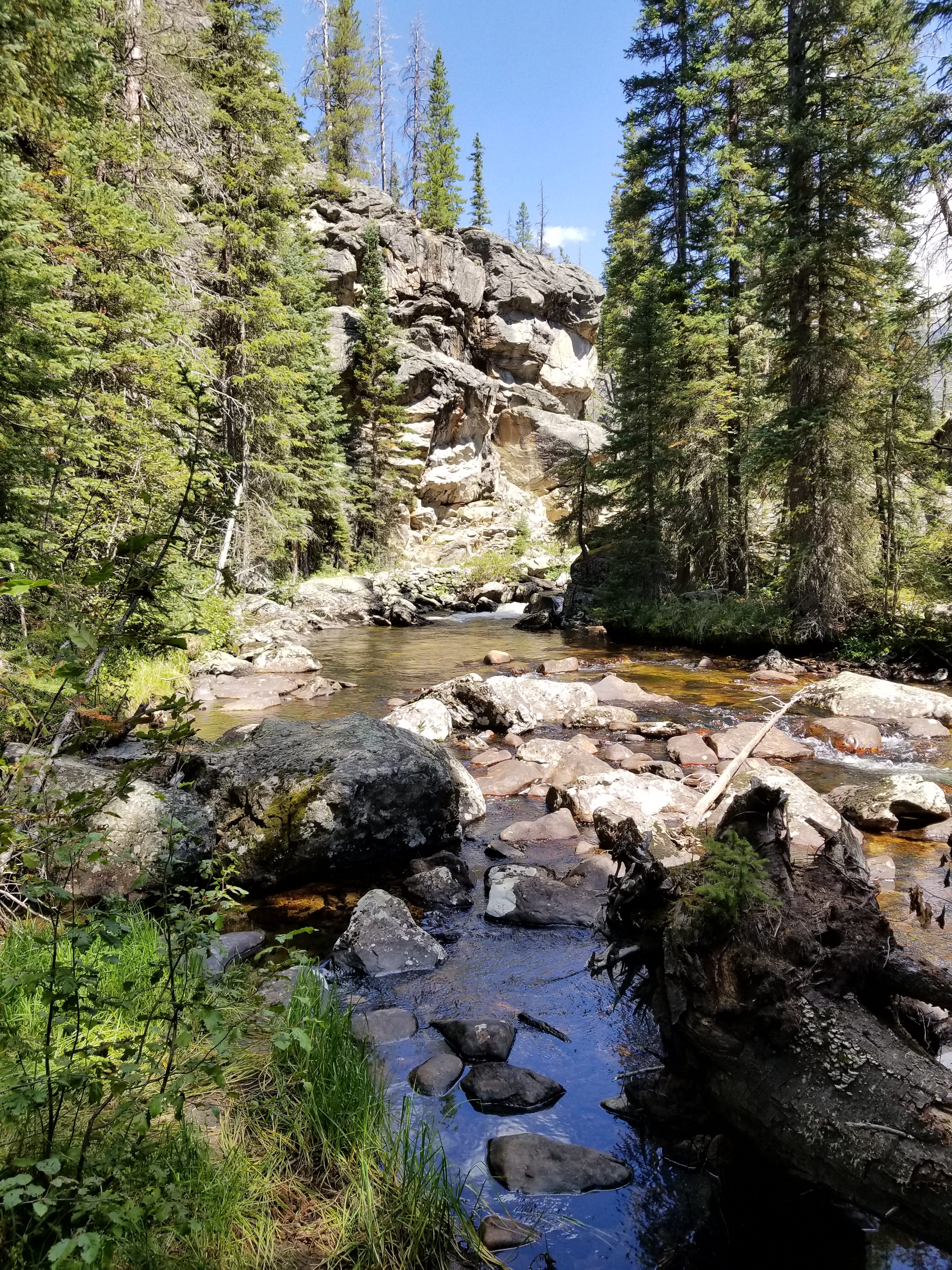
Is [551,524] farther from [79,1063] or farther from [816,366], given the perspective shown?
[79,1063]

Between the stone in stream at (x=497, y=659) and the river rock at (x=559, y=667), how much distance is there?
0.91 m

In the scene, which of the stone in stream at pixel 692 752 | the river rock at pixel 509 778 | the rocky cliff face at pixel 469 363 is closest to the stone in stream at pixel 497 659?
the stone in stream at pixel 692 752

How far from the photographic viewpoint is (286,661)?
47.1 feet

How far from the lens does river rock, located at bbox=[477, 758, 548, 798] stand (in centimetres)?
780

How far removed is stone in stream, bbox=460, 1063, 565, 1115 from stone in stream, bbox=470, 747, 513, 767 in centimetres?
521

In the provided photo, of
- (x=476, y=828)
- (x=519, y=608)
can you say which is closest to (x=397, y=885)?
(x=476, y=828)

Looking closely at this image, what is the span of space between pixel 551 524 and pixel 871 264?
1151 inches

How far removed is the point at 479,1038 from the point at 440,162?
55.0 metres

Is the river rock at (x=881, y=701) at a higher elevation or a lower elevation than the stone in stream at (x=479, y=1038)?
higher

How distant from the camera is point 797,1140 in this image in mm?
2344

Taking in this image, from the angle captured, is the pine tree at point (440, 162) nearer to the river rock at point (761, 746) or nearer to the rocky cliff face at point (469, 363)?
the rocky cliff face at point (469, 363)

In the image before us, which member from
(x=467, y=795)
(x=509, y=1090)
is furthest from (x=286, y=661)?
(x=509, y=1090)

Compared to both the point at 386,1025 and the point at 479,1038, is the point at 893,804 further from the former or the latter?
Answer: the point at 386,1025

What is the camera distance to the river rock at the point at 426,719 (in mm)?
9625
